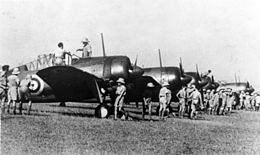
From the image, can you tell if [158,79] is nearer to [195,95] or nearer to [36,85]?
[195,95]

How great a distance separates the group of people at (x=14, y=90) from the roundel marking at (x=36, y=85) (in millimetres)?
675

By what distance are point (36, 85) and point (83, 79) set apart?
204 cm

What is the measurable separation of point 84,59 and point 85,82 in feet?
3.12

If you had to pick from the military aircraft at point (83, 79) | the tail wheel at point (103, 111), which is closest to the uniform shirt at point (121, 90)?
the military aircraft at point (83, 79)

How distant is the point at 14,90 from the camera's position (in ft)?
36.5

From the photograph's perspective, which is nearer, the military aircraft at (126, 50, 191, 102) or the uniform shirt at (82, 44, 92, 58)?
the uniform shirt at (82, 44, 92, 58)

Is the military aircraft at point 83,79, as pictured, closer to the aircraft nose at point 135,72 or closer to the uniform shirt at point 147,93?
the aircraft nose at point 135,72

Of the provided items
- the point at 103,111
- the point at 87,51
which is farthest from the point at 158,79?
the point at 103,111

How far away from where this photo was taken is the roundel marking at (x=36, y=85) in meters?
12.9

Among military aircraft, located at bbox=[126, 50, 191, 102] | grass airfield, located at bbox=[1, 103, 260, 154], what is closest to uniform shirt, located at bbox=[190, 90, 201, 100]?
military aircraft, located at bbox=[126, 50, 191, 102]

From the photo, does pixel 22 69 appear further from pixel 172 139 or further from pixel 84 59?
pixel 172 139

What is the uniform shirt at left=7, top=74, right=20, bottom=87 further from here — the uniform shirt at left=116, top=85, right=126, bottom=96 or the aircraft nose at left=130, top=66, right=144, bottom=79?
the aircraft nose at left=130, top=66, right=144, bottom=79

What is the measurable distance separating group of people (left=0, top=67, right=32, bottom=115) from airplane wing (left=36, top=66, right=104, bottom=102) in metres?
0.65

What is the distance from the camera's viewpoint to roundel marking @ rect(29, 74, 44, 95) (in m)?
12.9
